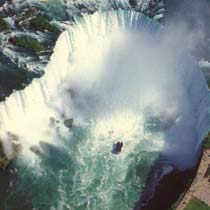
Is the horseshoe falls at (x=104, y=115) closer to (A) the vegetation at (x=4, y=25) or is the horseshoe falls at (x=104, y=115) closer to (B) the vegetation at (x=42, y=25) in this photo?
(B) the vegetation at (x=42, y=25)

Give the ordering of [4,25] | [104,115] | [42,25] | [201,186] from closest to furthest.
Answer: [201,186] < [104,115] < [4,25] < [42,25]

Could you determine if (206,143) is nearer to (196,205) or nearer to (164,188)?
(164,188)

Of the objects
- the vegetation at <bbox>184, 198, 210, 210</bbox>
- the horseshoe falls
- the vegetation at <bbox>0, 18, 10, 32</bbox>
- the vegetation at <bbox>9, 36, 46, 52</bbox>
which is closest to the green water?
the horseshoe falls

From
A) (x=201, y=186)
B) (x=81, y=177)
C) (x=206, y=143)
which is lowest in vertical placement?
(x=81, y=177)

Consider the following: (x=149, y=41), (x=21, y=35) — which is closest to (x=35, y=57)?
(x=21, y=35)

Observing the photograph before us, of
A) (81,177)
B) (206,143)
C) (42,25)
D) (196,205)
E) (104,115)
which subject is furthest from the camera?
(42,25)

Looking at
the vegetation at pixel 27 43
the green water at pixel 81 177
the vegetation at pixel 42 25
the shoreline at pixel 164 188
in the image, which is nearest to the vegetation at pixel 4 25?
the vegetation at pixel 27 43

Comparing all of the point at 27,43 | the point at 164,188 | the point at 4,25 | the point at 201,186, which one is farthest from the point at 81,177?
the point at 4,25
